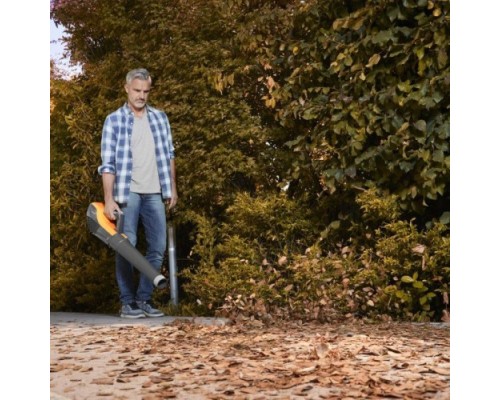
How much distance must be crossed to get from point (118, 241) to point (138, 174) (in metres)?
0.55

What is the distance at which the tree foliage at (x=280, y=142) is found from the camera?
5.87 metres

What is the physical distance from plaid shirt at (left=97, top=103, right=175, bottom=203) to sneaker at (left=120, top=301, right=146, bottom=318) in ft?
2.68

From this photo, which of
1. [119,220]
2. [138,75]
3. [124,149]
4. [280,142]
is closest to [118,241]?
[119,220]

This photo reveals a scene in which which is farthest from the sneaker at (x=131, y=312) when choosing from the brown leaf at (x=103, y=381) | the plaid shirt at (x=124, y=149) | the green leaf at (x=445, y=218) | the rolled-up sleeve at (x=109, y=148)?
the green leaf at (x=445, y=218)

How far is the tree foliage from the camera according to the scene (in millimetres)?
5871

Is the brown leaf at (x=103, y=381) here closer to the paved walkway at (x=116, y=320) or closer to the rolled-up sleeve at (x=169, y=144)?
the paved walkway at (x=116, y=320)

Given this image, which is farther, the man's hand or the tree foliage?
the man's hand

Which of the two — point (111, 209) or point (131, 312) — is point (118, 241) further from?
point (131, 312)

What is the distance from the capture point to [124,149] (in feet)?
20.8

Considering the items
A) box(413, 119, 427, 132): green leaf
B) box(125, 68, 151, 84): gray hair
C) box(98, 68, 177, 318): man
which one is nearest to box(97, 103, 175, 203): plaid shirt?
box(98, 68, 177, 318): man

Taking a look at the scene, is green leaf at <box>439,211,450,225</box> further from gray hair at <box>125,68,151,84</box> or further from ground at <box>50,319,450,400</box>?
gray hair at <box>125,68,151,84</box>

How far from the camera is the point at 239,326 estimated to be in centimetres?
556
